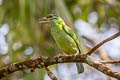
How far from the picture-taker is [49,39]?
5.48 metres

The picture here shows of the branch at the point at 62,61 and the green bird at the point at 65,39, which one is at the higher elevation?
the green bird at the point at 65,39

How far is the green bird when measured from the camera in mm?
3072

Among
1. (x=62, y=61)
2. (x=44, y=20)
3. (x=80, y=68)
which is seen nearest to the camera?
(x=62, y=61)

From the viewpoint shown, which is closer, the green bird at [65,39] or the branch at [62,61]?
the branch at [62,61]

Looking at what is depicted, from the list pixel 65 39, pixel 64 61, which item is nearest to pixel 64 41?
pixel 65 39

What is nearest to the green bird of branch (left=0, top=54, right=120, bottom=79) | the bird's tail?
the bird's tail

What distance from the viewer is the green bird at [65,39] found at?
3.07 meters

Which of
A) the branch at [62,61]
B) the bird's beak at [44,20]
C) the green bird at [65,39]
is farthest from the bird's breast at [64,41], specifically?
the branch at [62,61]

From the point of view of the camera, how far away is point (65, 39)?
3082 millimetres

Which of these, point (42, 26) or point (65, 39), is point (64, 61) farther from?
point (42, 26)

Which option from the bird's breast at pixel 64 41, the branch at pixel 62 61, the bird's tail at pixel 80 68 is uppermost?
the bird's breast at pixel 64 41

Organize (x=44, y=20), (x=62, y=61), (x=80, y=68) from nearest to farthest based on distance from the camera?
1. (x=62, y=61)
2. (x=80, y=68)
3. (x=44, y=20)

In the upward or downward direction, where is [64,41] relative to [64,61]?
upward

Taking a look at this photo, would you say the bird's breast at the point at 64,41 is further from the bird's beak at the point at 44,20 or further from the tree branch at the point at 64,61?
the tree branch at the point at 64,61
